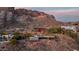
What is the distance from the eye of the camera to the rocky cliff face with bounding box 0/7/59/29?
4.71 feet

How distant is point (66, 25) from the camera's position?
1426mm

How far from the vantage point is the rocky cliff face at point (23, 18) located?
4.71 feet

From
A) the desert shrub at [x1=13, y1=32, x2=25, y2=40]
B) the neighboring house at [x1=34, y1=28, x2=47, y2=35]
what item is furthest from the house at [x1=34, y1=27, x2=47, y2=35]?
the desert shrub at [x1=13, y1=32, x2=25, y2=40]

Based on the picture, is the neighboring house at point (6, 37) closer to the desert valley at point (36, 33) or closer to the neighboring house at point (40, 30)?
the desert valley at point (36, 33)

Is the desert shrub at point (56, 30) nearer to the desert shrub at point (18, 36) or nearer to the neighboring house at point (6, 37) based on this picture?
the desert shrub at point (18, 36)

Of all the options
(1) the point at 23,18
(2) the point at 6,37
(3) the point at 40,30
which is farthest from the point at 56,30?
(2) the point at 6,37

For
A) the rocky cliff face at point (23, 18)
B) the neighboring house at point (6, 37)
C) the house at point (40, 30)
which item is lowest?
the neighboring house at point (6, 37)

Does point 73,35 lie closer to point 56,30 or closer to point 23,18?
point 56,30

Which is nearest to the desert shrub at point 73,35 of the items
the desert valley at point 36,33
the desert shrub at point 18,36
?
the desert valley at point 36,33

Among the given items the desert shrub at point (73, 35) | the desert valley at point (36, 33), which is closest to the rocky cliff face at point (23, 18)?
the desert valley at point (36, 33)

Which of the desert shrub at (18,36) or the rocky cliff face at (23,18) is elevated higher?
the rocky cliff face at (23,18)

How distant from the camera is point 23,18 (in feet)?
4.75

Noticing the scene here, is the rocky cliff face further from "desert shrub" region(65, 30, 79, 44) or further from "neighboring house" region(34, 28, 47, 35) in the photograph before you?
"desert shrub" region(65, 30, 79, 44)

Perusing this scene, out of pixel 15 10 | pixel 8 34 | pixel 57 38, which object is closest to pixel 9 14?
pixel 15 10
